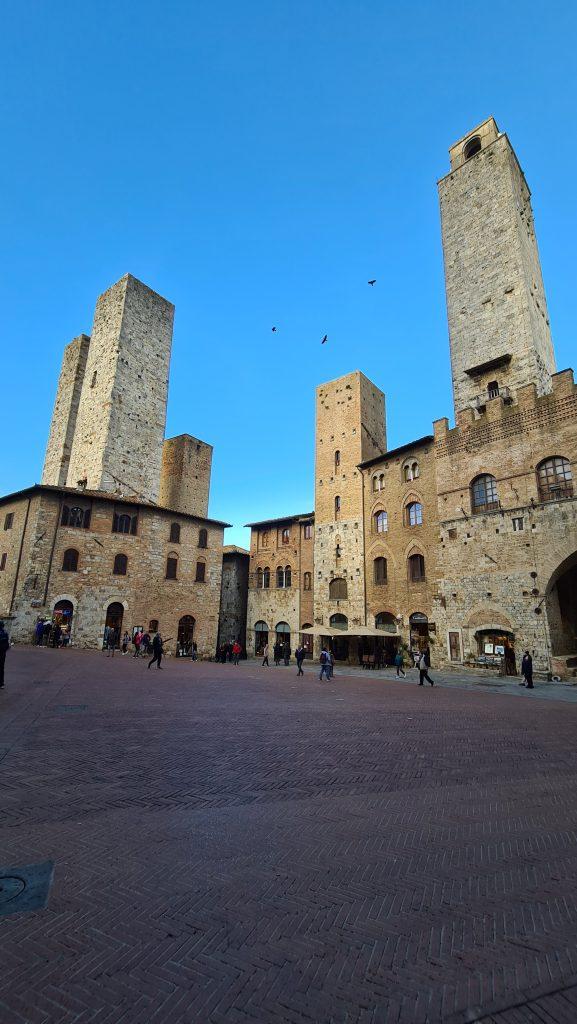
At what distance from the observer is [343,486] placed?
108 ft

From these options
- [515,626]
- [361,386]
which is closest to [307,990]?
[515,626]

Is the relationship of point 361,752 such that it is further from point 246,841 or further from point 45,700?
point 45,700

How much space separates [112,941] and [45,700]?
880cm

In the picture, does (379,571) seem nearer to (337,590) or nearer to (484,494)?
(337,590)

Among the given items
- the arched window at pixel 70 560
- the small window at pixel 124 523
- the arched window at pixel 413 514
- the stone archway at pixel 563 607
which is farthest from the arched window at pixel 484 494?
the arched window at pixel 70 560

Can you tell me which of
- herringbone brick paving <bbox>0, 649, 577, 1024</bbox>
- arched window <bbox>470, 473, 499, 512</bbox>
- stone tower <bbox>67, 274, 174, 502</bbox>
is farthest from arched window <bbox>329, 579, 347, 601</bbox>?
herringbone brick paving <bbox>0, 649, 577, 1024</bbox>

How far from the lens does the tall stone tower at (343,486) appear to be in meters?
31.2

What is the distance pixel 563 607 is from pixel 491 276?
18787 mm

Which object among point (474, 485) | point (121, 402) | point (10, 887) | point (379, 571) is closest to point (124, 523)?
point (121, 402)

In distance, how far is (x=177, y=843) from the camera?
13.3ft

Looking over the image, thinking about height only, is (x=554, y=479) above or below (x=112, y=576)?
above

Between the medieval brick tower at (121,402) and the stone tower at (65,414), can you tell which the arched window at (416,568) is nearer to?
the medieval brick tower at (121,402)

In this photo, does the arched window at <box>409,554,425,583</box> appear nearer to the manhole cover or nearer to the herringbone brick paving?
the herringbone brick paving

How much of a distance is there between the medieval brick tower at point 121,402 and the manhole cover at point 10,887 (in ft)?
103
